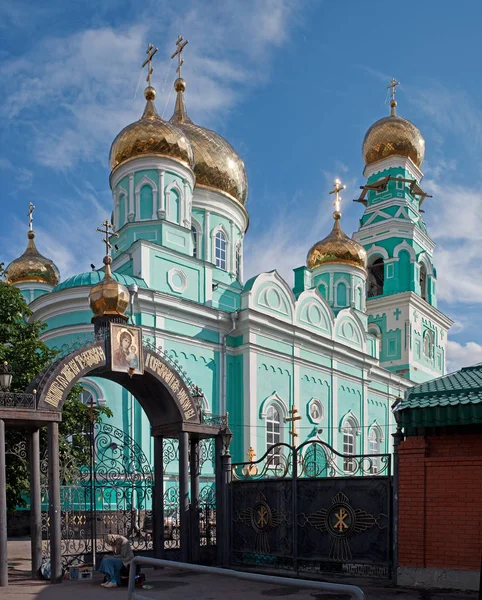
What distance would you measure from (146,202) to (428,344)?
1736 cm

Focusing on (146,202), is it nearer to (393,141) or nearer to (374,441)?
(374,441)

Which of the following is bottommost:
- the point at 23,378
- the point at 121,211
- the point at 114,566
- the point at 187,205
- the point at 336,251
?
the point at 114,566

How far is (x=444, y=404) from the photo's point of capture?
7.58 meters

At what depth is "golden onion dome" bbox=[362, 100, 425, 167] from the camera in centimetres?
3391

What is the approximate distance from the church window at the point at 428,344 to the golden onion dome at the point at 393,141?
27.8 ft

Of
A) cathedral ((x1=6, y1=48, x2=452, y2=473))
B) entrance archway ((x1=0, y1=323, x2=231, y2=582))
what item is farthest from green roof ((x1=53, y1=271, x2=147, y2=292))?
entrance archway ((x1=0, y1=323, x2=231, y2=582))

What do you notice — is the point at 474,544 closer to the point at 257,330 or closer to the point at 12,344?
the point at 12,344

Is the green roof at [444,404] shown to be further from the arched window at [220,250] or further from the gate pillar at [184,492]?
the arched window at [220,250]

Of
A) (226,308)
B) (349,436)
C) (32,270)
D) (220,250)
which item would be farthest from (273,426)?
(32,270)

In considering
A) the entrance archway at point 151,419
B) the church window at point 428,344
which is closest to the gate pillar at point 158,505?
the entrance archway at point 151,419

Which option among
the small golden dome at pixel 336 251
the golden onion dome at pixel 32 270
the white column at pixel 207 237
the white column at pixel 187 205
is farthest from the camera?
the small golden dome at pixel 336 251

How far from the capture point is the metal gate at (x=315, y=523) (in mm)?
8383

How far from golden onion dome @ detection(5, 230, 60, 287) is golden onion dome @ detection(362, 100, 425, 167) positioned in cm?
1624

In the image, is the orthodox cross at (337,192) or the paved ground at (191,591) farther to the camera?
the orthodox cross at (337,192)
